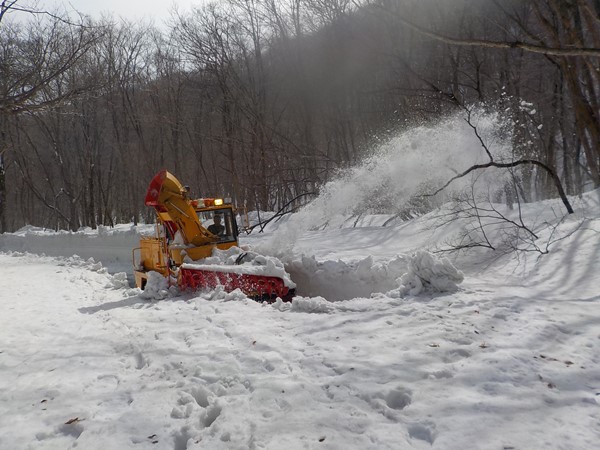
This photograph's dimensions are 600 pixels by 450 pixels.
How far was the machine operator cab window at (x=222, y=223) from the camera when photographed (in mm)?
9656

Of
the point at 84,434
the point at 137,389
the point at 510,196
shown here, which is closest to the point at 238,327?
the point at 137,389

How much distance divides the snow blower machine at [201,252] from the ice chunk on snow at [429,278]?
203cm

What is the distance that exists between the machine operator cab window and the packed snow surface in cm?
249

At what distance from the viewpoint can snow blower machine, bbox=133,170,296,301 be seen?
23.3 feet

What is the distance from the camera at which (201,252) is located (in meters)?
9.01

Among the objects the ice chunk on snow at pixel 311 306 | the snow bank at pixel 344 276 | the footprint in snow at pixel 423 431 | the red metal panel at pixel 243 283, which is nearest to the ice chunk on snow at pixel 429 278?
the ice chunk on snow at pixel 311 306

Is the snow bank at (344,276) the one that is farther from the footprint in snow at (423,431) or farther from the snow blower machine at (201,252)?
the footprint in snow at (423,431)

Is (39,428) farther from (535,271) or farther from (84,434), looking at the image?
(535,271)

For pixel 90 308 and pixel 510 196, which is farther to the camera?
pixel 510 196

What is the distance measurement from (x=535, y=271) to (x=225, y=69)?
21470 mm

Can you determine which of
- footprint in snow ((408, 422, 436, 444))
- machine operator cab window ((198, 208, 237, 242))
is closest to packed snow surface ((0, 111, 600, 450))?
footprint in snow ((408, 422, 436, 444))

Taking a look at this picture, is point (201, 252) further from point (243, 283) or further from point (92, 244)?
point (92, 244)

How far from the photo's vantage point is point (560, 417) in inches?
106

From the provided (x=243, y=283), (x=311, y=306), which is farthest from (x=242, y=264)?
(x=311, y=306)
